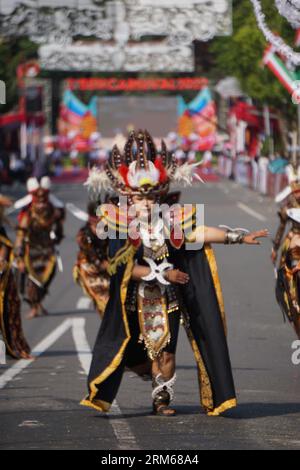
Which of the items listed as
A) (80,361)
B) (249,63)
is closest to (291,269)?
(80,361)

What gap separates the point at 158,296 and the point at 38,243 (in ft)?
33.1

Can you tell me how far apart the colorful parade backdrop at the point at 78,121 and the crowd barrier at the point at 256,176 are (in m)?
20.5

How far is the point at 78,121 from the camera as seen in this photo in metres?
101

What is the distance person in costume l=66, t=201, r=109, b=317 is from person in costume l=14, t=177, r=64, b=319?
2870 millimetres

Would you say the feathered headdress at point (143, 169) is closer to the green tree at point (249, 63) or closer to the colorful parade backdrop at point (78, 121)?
the green tree at point (249, 63)

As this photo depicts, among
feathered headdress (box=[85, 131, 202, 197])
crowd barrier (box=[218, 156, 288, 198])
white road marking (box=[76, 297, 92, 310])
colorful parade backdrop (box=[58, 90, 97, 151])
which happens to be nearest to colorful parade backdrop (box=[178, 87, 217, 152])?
colorful parade backdrop (box=[58, 90, 97, 151])

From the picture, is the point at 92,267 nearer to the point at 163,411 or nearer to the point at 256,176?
the point at 163,411

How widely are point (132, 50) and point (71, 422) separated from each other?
225ft

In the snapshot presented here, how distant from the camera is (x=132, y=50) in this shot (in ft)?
263

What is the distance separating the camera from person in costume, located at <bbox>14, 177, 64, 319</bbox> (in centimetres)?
2203

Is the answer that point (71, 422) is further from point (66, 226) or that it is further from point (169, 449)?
point (66, 226)

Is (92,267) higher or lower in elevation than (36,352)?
higher

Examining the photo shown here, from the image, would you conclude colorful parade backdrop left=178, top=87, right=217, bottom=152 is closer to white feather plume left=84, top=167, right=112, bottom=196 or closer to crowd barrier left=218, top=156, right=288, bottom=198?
crowd barrier left=218, top=156, right=288, bottom=198

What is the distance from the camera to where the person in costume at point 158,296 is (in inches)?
488
